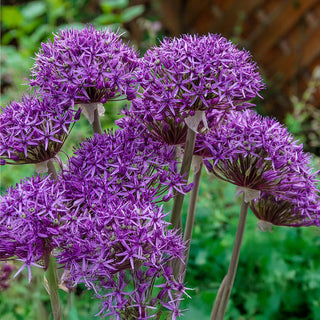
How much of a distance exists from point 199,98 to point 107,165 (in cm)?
18

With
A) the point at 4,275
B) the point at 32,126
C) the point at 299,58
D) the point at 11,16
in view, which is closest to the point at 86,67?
the point at 32,126

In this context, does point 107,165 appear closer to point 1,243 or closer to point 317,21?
point 1,243

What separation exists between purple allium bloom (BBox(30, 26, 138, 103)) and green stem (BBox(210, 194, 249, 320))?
308 millimetres

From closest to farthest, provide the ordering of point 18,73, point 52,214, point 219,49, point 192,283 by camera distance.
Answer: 1. point 52,214
2. point 219,49
3. point 192,283
4. point 18,73

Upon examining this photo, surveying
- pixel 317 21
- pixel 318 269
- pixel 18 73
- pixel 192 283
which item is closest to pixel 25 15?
pixel 18 73

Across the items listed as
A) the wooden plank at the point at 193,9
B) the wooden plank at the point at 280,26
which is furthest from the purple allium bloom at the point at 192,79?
the wooden plank at the point at 193,9

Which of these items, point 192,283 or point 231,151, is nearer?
point 231,151

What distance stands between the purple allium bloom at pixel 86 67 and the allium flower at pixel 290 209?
0.35 meters

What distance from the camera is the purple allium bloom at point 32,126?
0.75 meters

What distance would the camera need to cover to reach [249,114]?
0.85 m

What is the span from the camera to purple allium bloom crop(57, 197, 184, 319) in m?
0.67

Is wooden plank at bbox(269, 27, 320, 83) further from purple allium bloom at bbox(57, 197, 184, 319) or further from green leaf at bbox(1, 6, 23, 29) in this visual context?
purple allium bloom at bbox(57, 197, 184, 319)

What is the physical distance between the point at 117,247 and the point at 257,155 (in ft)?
0.88

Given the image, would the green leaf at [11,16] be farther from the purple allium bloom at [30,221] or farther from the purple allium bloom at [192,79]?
the purple allium bloom at [30,221]
